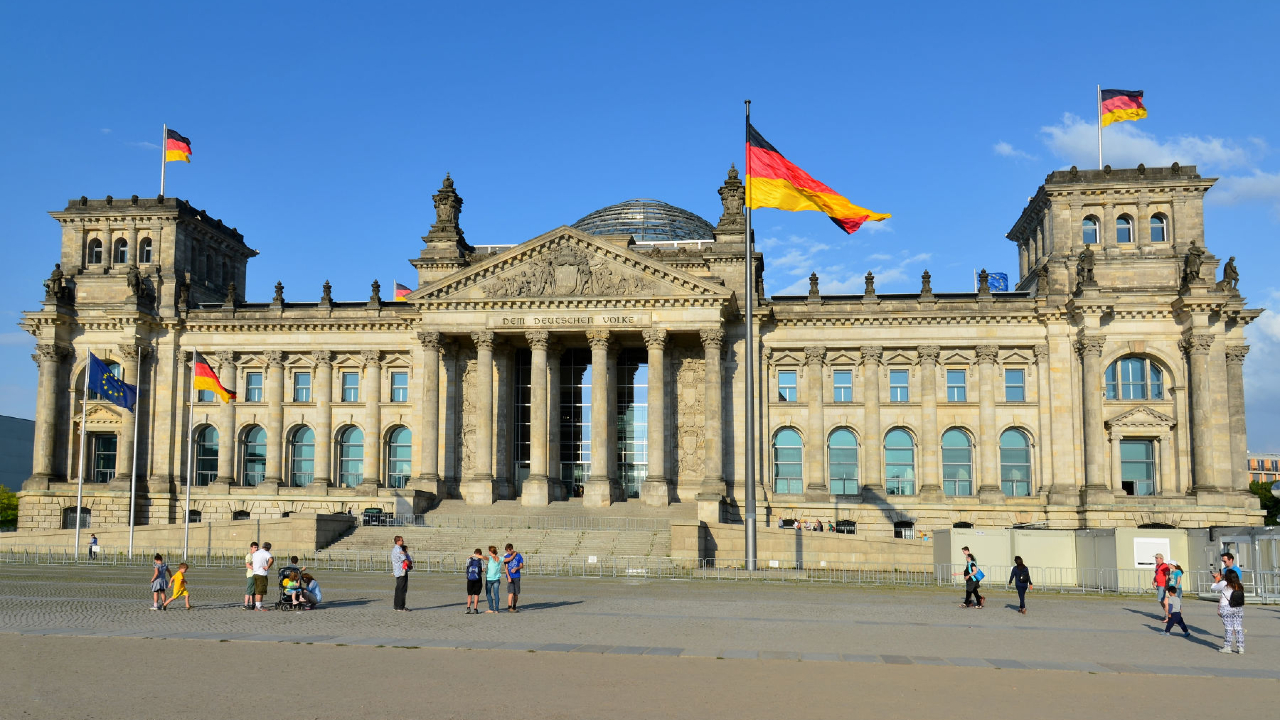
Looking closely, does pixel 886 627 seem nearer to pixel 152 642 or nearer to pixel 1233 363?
pixel 152 642

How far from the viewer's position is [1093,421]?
62031 millimetres

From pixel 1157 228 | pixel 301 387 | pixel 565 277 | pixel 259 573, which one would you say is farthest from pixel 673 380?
pixel 259 573

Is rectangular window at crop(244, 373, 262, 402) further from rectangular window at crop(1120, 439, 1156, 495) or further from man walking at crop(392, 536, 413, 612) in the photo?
rectangular window at crop(1120, 439, 1156, 495)

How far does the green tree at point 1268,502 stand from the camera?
340 ft

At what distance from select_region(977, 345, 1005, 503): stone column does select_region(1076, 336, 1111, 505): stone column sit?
16.0ft

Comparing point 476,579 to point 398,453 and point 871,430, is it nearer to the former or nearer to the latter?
point 871,430

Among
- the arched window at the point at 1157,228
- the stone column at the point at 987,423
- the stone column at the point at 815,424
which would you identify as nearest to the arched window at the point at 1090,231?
the arched window at the point at 1157,228

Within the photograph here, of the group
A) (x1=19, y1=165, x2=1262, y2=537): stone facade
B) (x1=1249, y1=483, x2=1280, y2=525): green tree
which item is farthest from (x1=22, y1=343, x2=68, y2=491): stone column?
(x1=1249, y1=483, x2=1280, y2=525): green tree

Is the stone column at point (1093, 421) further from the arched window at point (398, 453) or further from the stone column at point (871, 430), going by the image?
the arched window at point (398, 453)

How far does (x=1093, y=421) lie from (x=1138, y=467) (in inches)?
174

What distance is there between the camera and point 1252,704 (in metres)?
17.0

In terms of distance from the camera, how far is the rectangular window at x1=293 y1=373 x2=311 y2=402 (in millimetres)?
71625

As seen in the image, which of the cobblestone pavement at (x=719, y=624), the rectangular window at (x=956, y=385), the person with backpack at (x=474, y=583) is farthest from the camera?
the rectangular window at (x=956, y=385)

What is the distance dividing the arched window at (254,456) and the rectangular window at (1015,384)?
4654 centimetres
